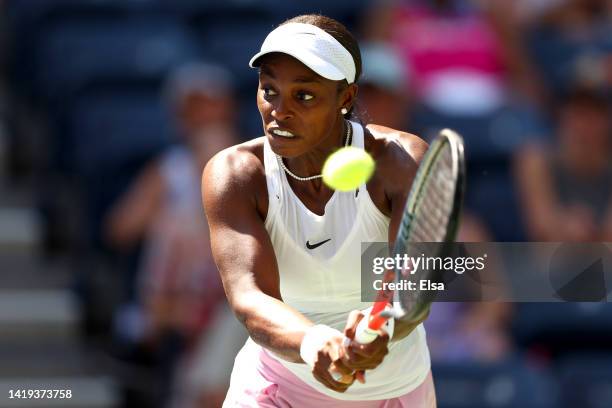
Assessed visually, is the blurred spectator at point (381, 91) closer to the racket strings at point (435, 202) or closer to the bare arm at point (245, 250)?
Result: the bare arm at point (245, 250)

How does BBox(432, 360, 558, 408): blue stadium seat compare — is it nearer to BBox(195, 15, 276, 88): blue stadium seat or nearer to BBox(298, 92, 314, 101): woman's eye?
BBox(195, 15, 276, 88): blue stadium seat

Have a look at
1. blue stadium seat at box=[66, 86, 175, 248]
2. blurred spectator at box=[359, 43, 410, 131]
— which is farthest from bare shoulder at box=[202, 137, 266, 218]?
blue stadium seat at box=[66, 86, 175, 248]

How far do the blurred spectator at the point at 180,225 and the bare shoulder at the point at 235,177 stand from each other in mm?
2316

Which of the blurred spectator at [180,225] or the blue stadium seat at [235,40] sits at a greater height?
the blue stadium seat at [235,40]

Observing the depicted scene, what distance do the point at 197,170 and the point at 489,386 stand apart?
63.1 inches

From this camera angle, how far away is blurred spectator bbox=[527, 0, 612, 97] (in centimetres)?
721

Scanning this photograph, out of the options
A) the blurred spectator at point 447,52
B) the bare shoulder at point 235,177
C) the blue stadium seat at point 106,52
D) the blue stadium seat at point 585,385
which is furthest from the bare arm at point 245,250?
the blurred spectator at point 447,52

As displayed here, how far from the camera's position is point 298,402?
3629 millimetres

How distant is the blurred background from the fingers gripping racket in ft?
8.39

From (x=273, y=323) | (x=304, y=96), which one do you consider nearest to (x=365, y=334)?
(x=273, y=323)

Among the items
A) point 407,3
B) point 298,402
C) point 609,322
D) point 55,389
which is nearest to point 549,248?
point 609,322

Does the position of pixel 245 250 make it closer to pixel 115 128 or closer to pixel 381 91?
pixel 381 91

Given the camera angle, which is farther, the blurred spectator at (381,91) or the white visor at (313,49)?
the blurred spectator at (381,91)

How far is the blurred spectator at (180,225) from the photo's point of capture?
19.4 feet
